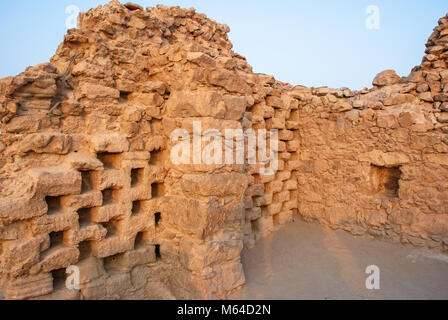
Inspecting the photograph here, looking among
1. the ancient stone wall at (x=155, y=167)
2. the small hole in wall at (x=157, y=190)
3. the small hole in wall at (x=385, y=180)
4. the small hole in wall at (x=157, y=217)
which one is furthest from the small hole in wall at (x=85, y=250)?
the small hole in wall at (x=385, y=180)

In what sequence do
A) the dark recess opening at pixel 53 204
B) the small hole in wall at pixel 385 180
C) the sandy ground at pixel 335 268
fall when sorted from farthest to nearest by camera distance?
1. the small hole in wall at pixel 385 180
2. the sandy ground at pixel 335 268
3. the dark recess opening at pixel 53 204

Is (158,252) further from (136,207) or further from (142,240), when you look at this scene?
(136,207)

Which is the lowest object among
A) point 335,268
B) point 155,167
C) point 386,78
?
point 335,268

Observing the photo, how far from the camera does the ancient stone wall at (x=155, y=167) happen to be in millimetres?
2877

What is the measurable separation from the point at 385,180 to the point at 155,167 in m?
3.67

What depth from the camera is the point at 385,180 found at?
495 cm

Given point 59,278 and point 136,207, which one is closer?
point 59,278

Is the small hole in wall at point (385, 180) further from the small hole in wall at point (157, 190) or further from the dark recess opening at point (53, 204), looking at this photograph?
the dark recess opening at point (53, 204)

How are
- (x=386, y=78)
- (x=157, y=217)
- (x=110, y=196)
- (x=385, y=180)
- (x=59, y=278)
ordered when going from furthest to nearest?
(x=386, y=78)
(x=385, y=180)
(x=157, y=217)
(x=110, y=196)
(x=59, y=278)

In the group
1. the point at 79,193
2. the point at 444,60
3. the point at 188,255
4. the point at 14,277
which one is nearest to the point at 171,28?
the point at 79,193

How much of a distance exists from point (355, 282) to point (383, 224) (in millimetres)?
1364

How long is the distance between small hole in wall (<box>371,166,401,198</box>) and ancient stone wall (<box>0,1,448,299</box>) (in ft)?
0.06

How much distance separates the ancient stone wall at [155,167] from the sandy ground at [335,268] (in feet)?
0.78

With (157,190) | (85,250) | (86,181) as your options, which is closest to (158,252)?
(157,190)
